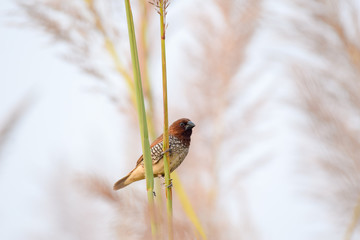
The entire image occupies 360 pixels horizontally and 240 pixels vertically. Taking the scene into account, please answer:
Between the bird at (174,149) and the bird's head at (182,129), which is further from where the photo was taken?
the bird's head at (182,129)

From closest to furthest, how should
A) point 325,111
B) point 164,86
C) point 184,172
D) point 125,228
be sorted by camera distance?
point 164,86, point 125,228, point 325,111, point 184,172

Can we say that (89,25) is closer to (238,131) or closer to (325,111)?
(325,111)

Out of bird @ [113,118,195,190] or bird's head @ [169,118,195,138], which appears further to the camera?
bird's head @ [169,118,195,138]

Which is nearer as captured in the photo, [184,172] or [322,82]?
[322,82]

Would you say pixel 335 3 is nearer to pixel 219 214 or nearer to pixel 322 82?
pixel 322 82

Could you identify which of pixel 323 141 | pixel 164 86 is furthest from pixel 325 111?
pixel 164 86

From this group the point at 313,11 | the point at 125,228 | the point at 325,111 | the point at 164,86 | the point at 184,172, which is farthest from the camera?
the point at 184,172

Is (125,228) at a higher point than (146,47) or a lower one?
lower

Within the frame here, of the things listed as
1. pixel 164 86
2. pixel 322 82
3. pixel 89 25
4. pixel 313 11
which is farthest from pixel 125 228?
pixel 313 11

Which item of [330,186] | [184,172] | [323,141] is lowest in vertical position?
[184,172]

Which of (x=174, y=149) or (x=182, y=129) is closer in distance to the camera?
(x=174, y=149)
